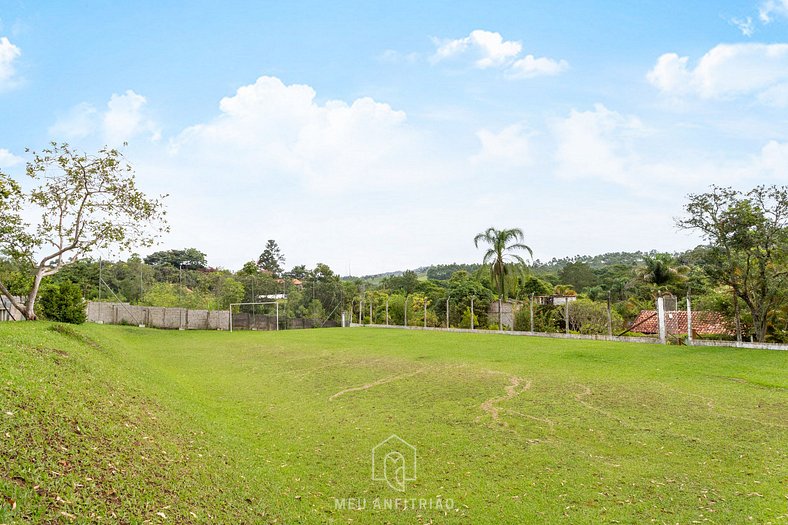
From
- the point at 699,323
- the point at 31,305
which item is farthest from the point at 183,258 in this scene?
the point at 699,323

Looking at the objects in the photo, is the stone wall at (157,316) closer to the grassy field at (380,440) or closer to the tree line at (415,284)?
the tree line at (415,284)

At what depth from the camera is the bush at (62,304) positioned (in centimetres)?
1614

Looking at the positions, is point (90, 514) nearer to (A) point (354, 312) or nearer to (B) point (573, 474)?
(B) point (573, 474)

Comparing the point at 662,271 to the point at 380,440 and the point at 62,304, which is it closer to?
the point at 380,440

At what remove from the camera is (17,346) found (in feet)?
22.2

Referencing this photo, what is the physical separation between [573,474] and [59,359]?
6762mm

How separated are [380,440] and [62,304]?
1492 cm

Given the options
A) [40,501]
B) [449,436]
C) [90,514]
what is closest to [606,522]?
[449,436]

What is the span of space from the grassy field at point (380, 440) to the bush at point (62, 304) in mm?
7205

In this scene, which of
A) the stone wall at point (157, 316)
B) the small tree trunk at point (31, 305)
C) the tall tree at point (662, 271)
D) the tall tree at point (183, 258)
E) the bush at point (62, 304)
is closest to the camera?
the small tree trunk at point (31, 305)

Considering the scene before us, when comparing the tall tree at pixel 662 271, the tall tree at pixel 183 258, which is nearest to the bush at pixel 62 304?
the tall tree at pixel 662 271

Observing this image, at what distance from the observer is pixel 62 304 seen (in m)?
16.3

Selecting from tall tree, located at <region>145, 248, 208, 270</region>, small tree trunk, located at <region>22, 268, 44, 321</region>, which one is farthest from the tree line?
tall tree, located at <region>145, 248, 208, 270</region>

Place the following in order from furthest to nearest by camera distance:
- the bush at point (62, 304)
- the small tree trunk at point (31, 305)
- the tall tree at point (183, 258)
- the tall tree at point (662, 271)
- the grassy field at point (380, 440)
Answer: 1. the tall tree at point (183, 258)
2. the tall tree at point (662, 271)
3. the bush at point (62, 304)
4. the small tree trunk at point (31, 305)
5. the grassy field at point (380, 440)
